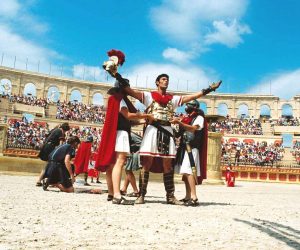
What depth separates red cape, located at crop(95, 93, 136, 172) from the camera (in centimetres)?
549

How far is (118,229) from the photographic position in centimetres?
335

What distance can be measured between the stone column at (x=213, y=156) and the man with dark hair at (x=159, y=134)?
1018cm

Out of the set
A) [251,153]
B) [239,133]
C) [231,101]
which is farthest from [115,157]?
[231,101]

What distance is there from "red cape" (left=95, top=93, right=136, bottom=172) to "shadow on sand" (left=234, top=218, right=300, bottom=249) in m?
2.13

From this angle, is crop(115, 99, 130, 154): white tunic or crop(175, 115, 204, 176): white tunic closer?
crop(115, 99, 130, 154): white tunic

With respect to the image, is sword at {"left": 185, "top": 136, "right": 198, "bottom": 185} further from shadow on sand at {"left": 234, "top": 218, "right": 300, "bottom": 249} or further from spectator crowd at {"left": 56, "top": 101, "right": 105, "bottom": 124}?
spectator crowd at {"left": 56, "top": 101, "right": 105, "bottom": 124}

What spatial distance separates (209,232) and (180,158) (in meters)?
2.66

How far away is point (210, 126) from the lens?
1630 centimetres

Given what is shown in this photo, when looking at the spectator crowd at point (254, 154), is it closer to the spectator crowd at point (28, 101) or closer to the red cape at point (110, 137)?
the spectator crowd at point (28, 101)

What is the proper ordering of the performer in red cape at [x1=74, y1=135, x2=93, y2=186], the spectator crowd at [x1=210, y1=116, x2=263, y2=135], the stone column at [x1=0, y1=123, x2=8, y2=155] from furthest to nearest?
the spectator crowd at [x1=210, y1=116, x2=263, y2=135] → the stone column at [x1=0, y1=123, x2=8, y2=155] → the performer in red cape at [x1=74, y1=135, x2=93, y2=186]

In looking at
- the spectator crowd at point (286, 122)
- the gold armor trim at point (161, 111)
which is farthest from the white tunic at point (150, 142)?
the spectator crowd at point (286, 122)

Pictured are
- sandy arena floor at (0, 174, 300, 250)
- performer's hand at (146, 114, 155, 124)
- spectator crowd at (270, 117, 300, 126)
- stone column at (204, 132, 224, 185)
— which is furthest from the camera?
spectator crowd at (270, 117, 300, 126)

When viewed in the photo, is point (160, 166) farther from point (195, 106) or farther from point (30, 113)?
point (30, 113)

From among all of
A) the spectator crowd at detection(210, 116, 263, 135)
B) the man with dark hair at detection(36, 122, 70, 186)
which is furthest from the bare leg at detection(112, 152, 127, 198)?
the spectator crowd at detection(210, 116, 263, 135)
